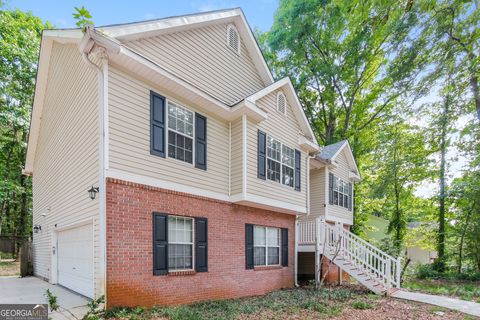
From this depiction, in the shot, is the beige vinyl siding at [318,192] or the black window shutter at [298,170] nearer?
the black window shutter at [298,170]

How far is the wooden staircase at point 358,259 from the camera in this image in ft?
34.5

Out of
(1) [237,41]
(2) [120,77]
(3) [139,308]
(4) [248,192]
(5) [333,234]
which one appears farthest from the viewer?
(5) [333,234]

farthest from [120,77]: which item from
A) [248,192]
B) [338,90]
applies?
[338,90]

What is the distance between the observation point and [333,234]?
13.1 m

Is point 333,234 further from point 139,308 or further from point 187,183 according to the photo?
point 139,308

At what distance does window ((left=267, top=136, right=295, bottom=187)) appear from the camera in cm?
1057

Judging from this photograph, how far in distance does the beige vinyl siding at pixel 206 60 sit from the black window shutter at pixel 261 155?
5.34 ft

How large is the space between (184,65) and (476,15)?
6.87 meters

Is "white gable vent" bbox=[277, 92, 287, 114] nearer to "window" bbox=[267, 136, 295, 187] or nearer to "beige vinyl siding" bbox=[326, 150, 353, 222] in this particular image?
"window" bbox=[267, 136, 295, 187]

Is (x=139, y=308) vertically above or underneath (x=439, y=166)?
underneath

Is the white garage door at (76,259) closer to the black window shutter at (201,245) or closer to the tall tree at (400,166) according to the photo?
the black window shutter at (201,245)

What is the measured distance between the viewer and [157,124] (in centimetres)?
746

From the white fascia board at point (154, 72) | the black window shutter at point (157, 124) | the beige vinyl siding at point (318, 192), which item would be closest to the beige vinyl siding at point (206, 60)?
the white fascia board at point (154, 72)

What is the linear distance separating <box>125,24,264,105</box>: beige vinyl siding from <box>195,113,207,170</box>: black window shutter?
1126 mm
